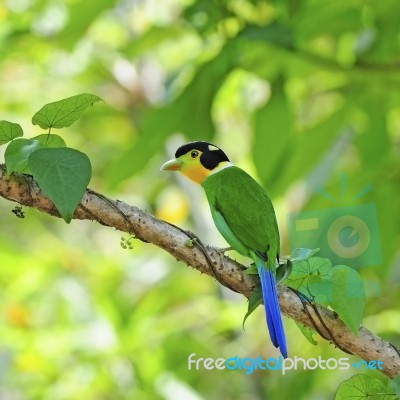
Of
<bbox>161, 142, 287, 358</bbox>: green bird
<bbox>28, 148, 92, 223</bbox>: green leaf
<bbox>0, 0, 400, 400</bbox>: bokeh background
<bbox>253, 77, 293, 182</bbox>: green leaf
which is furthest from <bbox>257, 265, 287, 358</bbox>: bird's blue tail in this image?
<bbox>253, 77, 293, 182</bbox>: green leaf

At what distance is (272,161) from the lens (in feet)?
2.95

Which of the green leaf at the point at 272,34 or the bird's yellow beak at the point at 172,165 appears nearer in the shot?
the bird's yellow beak at the point at 172,165

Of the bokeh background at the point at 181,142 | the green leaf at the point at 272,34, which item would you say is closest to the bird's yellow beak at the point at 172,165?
the bokeh background at the point at 181,142

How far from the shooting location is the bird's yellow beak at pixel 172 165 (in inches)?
17.4

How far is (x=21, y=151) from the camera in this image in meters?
0.43

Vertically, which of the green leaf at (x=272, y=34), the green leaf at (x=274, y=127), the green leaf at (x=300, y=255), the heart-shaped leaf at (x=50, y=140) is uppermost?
the green leaf at (x=272, y=34)

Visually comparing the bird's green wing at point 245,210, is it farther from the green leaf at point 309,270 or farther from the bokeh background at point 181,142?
the bokeh background at point 181,142

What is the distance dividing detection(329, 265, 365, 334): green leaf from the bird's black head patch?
0.09m

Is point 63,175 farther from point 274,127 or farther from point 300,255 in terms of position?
point 274,127

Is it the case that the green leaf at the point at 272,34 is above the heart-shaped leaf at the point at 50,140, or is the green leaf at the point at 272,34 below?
above

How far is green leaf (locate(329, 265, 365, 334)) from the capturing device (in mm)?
450

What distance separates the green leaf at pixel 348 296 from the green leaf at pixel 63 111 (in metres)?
0.17

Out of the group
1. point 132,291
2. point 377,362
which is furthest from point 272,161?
point 132,291

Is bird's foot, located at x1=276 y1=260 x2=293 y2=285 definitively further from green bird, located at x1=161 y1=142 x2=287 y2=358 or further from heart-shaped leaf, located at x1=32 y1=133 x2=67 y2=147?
heart-shaped leaf, located at x1=32 y1=133 x2=67 y2=147
